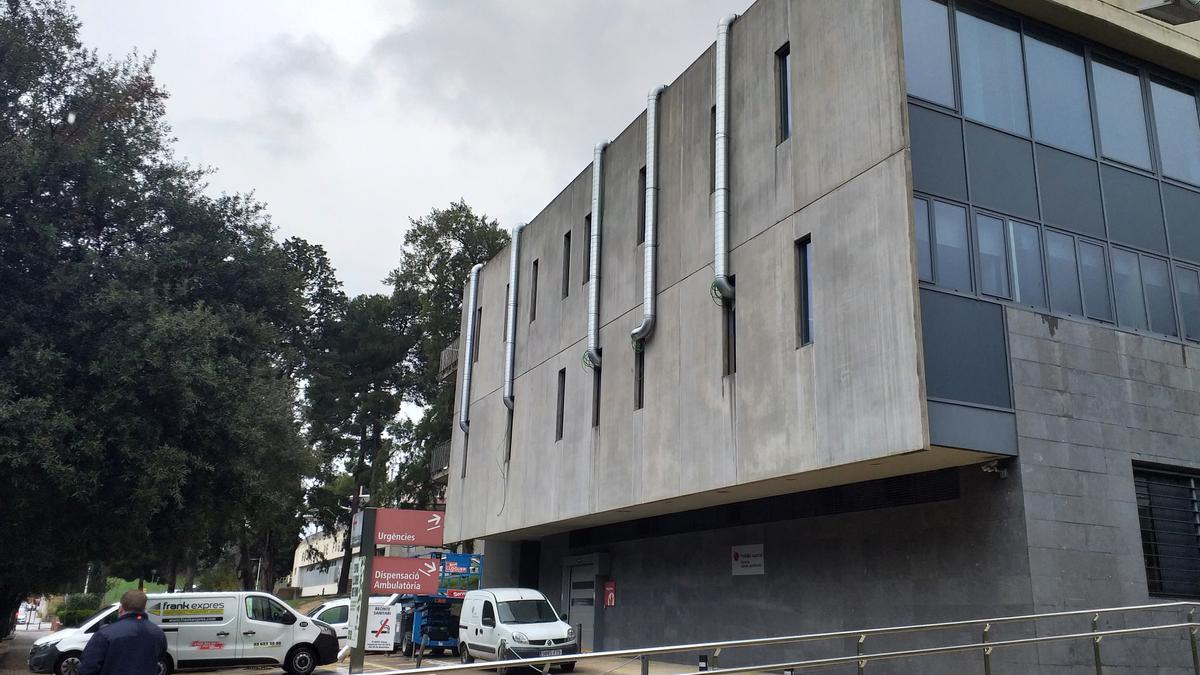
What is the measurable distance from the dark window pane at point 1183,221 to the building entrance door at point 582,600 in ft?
52.9

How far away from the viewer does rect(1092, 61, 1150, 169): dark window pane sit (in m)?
17.2

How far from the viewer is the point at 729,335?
18188 millimetres

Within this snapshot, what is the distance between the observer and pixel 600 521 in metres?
24.7

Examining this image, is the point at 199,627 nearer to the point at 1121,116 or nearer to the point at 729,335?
the point at 729,335

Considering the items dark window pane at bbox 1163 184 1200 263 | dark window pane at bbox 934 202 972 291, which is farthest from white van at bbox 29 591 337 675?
dark window pane at bbox 1163 184 1200 263

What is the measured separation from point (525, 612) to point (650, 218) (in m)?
9.31

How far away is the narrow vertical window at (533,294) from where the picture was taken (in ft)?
91.3

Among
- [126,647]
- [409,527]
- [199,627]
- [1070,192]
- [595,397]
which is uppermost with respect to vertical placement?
[1070,192]

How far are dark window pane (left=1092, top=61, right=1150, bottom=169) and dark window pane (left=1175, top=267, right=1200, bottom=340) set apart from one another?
7.06ft

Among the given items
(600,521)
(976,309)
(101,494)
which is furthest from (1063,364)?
(101,494)

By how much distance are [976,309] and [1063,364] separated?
6.03 feet

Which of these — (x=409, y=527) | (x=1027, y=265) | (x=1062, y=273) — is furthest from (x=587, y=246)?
(x=1062, y=273)

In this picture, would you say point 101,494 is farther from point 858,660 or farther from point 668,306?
point 858,660

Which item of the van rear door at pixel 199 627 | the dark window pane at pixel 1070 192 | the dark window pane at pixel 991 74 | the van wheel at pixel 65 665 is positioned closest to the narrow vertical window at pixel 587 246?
the dark window pane at pixel 991 74
